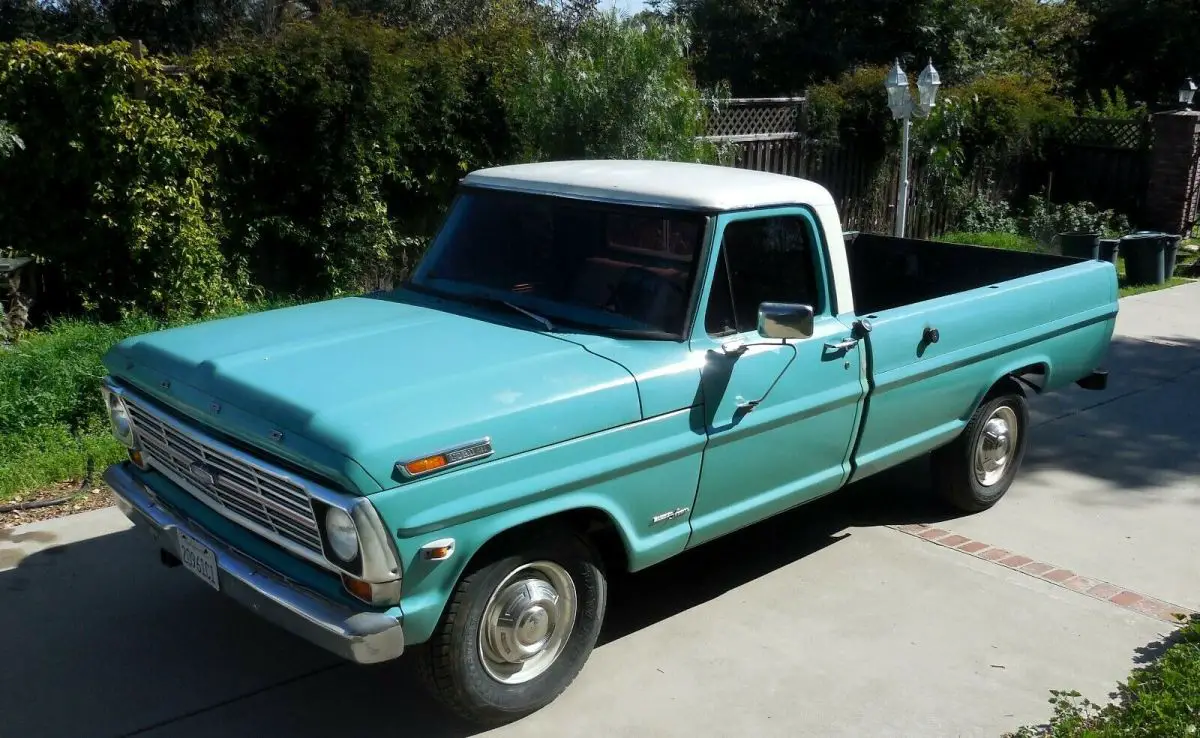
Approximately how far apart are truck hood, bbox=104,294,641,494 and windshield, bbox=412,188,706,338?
24 cm

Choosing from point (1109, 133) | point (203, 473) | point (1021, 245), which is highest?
point (1109, 133)

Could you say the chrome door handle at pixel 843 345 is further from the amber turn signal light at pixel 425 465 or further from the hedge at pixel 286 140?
the hedge at pixel 286 140

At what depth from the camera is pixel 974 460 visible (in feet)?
20.7

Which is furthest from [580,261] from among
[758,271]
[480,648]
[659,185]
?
[480,648]

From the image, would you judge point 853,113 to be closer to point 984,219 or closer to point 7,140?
point 984,219

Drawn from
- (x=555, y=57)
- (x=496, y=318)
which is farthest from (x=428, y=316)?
(x=555, y=57)

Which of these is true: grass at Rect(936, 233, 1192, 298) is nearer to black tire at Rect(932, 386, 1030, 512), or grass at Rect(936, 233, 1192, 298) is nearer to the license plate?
black tire at Rect(932, 386, 1030, 512)

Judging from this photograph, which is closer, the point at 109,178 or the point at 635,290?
the point at 635,290

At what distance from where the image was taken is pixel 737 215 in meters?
4.86

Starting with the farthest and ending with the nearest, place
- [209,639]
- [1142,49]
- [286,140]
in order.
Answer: [1142,49] → [286,140] → [209,639]

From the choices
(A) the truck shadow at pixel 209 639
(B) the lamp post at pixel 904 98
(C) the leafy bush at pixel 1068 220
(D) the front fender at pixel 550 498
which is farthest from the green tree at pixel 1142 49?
(D) the front fender at pixel 550 498

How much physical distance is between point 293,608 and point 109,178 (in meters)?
5.73

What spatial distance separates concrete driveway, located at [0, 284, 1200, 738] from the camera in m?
4.32

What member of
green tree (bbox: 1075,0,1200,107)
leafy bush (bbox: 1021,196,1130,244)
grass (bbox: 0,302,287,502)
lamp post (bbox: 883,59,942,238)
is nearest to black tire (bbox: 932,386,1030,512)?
grass (bbox: 0,302,287,502)
